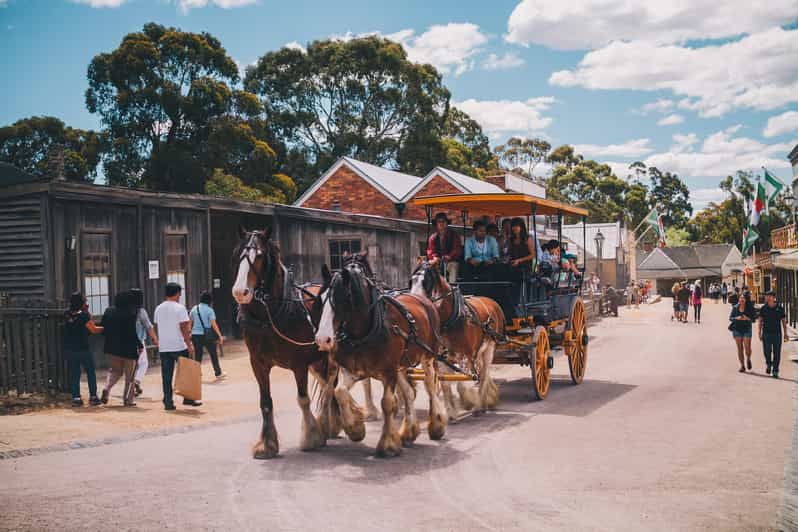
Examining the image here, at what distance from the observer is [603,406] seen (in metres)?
10.5

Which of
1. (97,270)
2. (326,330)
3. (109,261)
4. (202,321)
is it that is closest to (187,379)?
(202,321)

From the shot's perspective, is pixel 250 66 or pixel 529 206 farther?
pixel 250 66

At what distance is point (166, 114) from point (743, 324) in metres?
32.1

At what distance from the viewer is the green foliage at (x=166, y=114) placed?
37.5m

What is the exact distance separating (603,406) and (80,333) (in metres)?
7.87

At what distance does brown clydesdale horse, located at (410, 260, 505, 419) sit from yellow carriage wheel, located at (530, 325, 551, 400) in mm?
751

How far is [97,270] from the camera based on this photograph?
15562 mm

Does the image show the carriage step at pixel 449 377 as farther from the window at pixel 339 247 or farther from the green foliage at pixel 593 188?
the green foliage at pixel 593 188

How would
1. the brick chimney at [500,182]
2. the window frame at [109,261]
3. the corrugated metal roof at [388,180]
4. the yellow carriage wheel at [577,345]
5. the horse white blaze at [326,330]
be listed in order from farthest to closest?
the brick chimney at [500,182]
the corrugated metal roof at [388,180]
the window frame at [109,261]
the yellow carriage wheel at [577,345]
the horse white blaze at [326,330]

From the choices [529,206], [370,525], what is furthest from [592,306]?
[370,525]

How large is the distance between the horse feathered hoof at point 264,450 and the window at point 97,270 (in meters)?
9.39

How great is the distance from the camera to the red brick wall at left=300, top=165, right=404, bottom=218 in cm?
3288

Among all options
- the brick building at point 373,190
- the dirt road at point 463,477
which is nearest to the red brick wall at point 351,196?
the brick building at point 373,190

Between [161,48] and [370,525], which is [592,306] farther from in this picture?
[370,525]
